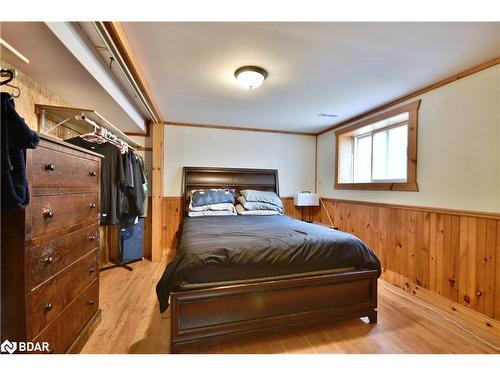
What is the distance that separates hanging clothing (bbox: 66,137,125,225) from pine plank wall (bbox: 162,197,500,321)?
3.14 metres

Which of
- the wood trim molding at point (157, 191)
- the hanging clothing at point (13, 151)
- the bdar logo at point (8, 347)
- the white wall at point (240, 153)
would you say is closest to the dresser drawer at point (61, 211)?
the hanging clothing at point (13, 151)

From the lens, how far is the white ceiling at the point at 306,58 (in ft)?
4.96

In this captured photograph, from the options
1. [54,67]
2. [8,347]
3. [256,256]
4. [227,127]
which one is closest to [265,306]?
[256,256]

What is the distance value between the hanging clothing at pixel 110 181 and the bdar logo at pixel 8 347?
5.22 ft

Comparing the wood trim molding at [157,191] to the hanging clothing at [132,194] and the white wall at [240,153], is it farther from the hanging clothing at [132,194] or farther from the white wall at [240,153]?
the hanging clothing at [132,194]

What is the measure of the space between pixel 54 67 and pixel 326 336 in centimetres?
274

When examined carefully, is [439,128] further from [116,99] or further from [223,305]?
[116,99]

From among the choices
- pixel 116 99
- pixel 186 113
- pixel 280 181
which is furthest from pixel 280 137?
pixel 116 99

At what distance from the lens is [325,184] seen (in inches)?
160

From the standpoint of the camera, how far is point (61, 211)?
127 centimetres

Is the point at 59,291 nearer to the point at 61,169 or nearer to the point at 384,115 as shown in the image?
the point at 61,169

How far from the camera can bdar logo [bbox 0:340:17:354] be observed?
3.37 ft

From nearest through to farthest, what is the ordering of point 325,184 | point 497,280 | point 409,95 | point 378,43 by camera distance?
point 378,43 → point 497,280 → point 409,95 → point 325,184

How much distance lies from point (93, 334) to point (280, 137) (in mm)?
3638
